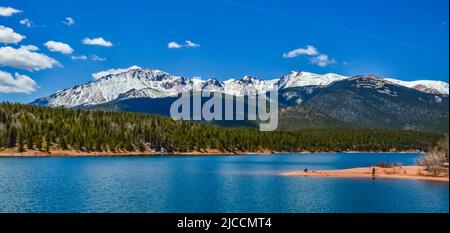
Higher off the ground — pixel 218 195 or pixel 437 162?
pixel 437 162

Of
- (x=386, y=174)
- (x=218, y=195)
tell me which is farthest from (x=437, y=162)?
(x=218, y=195)

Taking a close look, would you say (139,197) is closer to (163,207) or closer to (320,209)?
(163,207)

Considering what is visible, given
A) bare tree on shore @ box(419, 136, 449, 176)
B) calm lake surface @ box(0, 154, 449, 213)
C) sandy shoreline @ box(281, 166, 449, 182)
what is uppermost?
bare tree on shore @ box(419, 136, 449, 176)

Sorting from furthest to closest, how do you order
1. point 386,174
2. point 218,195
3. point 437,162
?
1. point 386,174
2. point 437,162
3. point 218,195

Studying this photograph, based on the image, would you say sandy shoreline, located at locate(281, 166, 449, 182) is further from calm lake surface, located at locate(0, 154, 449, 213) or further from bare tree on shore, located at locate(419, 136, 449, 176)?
calm lake surface, located at locate(0, 154, 449, 213)

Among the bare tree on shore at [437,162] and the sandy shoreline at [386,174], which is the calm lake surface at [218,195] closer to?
the sandy shoreline at [386,174]

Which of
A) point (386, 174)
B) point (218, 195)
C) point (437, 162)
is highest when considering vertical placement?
point (437, 162)

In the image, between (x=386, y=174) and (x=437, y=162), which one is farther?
(x=386, y=174)

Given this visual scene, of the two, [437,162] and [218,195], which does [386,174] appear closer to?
[437,162]

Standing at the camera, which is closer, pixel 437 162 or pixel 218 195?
pixel 218 195

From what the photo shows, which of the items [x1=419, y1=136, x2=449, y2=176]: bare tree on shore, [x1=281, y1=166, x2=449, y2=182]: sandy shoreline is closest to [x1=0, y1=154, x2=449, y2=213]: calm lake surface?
[x1=281, y1=166, x2=449, y2=182]: sandy shoreline

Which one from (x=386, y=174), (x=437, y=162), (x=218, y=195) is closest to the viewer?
(x=218, y=195)
